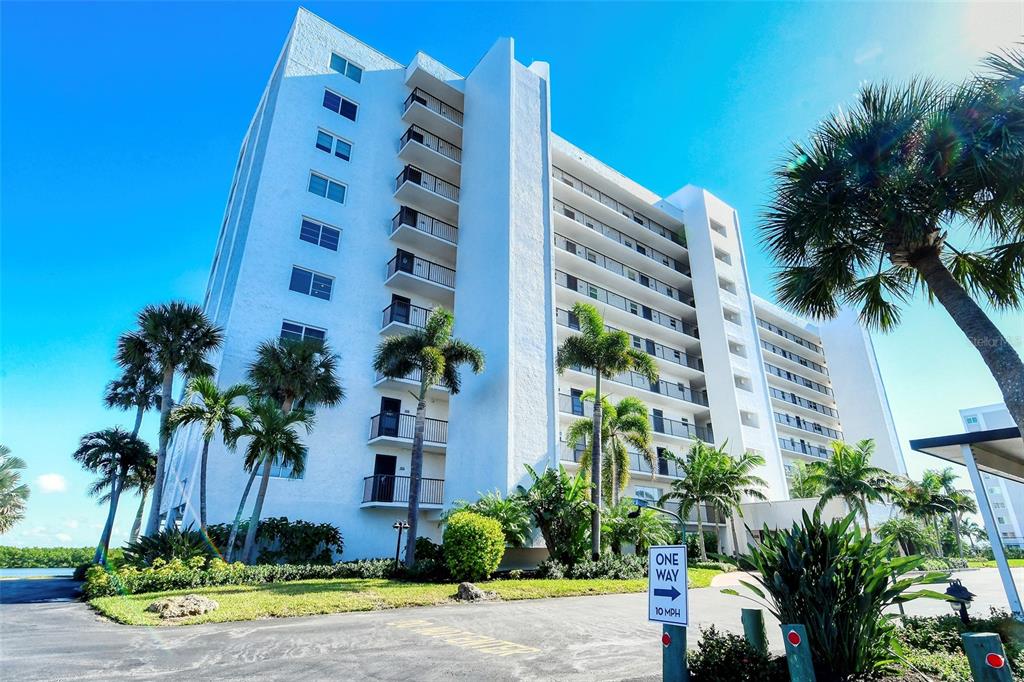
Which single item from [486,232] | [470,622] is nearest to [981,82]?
[470,622]

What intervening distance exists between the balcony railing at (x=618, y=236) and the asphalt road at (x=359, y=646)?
2796 cm

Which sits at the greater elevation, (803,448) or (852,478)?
(803,448)

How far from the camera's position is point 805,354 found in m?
57.9

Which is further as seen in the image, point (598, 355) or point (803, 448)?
point (803, 448)

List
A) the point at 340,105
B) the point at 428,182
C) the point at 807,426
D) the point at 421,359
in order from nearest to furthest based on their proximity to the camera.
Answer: the point at 421,359 < the point at 340,105 < the point at 428,182 < the point at 807,426

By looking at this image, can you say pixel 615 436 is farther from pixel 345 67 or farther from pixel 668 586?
pixel 345 67

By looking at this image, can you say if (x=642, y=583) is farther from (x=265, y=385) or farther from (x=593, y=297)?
(x=593, y=297)

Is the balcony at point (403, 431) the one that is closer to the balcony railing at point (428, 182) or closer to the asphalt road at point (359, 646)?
the asphalt road at point (359, 646)

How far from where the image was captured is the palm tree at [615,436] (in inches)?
1031

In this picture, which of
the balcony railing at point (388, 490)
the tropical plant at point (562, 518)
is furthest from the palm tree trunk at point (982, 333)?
the balcony railing at point (388, 490)

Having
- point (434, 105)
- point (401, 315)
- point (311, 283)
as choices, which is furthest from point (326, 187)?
point (434, 105)

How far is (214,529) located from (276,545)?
7.05ft

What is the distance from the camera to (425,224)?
2886cm

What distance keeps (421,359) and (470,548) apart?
6.57 metres
